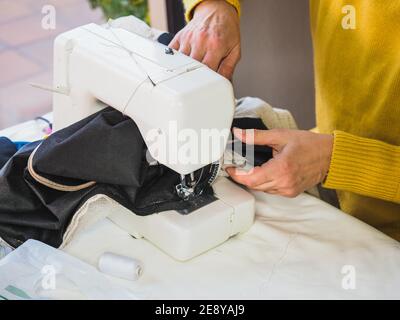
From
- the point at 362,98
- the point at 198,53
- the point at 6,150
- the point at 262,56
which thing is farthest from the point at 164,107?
the point at 262,56

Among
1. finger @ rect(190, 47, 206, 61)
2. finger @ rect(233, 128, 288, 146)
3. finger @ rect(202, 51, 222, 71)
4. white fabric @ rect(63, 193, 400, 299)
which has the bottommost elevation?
white fabric @ rect(63, 193, 400, 299)

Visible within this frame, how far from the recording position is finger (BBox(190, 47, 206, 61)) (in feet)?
4.06

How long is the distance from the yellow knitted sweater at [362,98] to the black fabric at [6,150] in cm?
53

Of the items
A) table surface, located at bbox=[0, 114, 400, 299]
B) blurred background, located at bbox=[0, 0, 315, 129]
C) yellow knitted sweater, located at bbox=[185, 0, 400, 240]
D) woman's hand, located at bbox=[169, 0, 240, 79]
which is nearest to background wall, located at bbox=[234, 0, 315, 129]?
blurred background, located at bbox=[0, 0, 315, 129]

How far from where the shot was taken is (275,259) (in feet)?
3.67

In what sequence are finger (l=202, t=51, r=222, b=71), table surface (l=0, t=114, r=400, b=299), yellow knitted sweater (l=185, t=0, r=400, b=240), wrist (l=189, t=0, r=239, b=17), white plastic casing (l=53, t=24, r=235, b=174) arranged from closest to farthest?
white plastic casing (l=53, t=24, r=235, b=174) < table surface (l=0, t=114, r=400, b=299) < yellow knitted sweater (l=185, t=0, r=400, b=240) < finger (l=202, t=51, r=222, b=71) < wrist (l=189, t=0, r=239, b=17)

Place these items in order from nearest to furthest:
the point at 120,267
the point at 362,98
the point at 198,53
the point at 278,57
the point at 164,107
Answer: the point at 164,107
the point at 120,267
the point at 198,53
the point at 362,98
the point at 278,57

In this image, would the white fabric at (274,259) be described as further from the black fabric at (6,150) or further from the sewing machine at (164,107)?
the black fabric at (6,150)

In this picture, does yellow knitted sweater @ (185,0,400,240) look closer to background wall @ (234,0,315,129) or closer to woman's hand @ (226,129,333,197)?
woman's hand @ (226,129,333,197)

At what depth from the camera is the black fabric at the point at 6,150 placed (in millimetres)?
1247

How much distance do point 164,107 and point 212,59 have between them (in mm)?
376

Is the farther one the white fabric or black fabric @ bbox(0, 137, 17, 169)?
black fabric @ bbox(0, 137, 17, 169)

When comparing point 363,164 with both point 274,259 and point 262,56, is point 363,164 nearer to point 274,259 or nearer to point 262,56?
point 274,259
